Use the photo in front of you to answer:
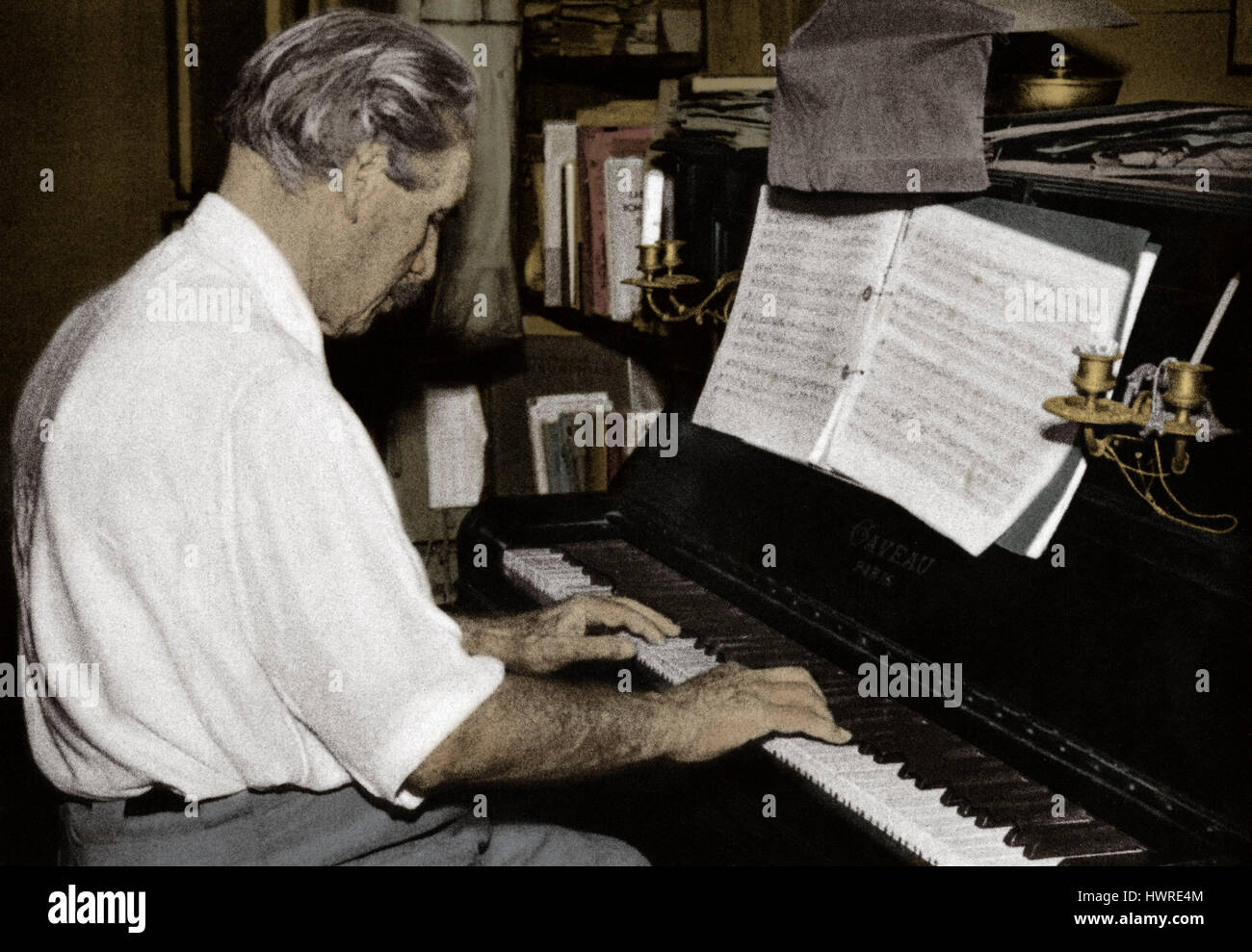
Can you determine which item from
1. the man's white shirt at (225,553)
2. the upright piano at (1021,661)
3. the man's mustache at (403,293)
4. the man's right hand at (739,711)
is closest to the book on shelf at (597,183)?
the upright piano at (1021,661)

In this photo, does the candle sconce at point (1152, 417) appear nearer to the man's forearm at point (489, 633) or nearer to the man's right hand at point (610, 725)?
the man's right hand at point (610, 725)

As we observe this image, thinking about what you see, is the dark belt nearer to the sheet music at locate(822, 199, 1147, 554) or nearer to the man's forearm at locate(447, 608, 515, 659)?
the man's forearm at locate(447, 608, 515, 659)

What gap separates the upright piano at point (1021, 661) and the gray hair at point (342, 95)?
2.64 feet

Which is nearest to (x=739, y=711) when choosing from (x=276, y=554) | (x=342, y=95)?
(x=276, y=554)

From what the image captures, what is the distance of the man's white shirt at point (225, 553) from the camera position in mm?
1337

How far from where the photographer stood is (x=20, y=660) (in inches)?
64.8

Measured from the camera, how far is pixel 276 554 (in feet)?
4.38

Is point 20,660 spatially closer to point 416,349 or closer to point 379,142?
point 379,142

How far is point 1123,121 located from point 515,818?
1.57 metres

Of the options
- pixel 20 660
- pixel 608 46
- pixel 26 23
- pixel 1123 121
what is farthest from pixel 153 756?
pixel 26 23

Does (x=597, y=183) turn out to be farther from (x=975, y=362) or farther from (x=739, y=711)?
(x=739, y=711)

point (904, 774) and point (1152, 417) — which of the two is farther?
point (904, 774)

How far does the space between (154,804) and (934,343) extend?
1.16 metres

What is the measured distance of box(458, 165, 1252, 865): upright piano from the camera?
1521mm
